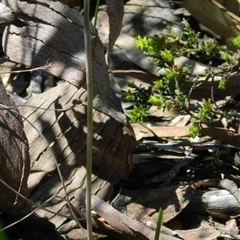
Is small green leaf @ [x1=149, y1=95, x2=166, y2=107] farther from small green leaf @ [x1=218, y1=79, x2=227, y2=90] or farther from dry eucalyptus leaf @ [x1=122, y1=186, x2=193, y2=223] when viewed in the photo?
dry eucalyptus leaf @ [x1=122, y1=186, x2=193, y2=223]

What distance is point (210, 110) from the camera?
2375 millimetres

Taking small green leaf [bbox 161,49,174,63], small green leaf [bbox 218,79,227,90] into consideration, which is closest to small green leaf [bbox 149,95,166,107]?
small green leaf [bbox 161,49,174,63]

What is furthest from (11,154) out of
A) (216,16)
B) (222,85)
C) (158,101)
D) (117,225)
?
(216,16)

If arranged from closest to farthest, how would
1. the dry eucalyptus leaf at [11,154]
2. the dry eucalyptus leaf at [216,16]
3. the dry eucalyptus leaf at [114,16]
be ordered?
the dry eucalyptus leaf at [11,154], the dry eucalyptus leaf at [114,16], the dry eucalyptus leaf at [216,16]

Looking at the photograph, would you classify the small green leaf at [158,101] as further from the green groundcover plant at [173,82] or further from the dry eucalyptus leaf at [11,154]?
the dry eucalyptus leaf at [11,154]

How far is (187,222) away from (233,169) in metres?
0.37

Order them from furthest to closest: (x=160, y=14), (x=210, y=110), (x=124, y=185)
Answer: (x=160, y=14) → (x=124, y=185) → (x=210, y=110)

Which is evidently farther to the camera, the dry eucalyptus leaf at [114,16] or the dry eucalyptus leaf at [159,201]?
the dry eucalyptus leaf at [159,201]

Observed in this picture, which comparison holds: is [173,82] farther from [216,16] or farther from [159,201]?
[216,16]

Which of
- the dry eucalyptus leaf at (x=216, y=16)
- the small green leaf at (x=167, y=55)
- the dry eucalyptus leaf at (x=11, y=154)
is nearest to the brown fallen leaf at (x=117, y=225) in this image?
the dry eucalyptus leaf at (x=11, y=154)

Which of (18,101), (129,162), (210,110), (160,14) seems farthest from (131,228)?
(160,14)

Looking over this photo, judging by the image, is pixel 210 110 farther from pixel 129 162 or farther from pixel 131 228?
pixel 131 228

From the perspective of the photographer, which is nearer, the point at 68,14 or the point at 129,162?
the point at 68,14

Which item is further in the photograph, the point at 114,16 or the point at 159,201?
the point at 159,201
